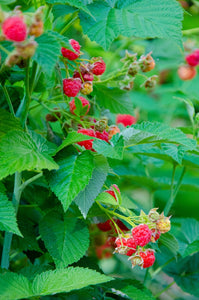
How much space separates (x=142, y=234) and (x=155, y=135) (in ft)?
0.52

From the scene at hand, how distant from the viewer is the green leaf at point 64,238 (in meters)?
0.79

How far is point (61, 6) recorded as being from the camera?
804 mm

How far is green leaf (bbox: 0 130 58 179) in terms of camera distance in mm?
651

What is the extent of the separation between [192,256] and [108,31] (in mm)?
715

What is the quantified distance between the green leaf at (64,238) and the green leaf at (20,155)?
176 millimetres

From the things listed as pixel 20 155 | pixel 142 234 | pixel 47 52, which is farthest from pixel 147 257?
pixel 47 52

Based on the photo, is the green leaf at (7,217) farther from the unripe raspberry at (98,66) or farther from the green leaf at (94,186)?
the unripe raspberry at (98,66)

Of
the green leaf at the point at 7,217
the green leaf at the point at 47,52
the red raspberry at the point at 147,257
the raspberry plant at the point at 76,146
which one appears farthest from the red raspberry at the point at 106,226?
the green leaf at the point at 47,52

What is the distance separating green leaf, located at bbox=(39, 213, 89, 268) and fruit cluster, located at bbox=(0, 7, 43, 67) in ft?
1.19

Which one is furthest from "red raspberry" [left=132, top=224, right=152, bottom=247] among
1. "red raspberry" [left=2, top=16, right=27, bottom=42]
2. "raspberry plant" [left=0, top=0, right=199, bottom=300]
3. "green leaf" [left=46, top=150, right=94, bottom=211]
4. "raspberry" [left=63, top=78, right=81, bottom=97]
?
"red raspberry" [left=2, top=16, right=27, bottom=42]

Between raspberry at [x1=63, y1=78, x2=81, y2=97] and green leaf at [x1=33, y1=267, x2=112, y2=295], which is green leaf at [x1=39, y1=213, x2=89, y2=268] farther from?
raspberry at [x1=63, y1=78, x2=81, y2=97]

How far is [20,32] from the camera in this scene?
1.78 ft

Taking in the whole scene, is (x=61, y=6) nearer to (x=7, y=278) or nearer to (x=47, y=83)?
(x=47, y=83)

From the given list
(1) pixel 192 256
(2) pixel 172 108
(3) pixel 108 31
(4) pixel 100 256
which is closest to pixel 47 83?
(3) pixel 108 31
